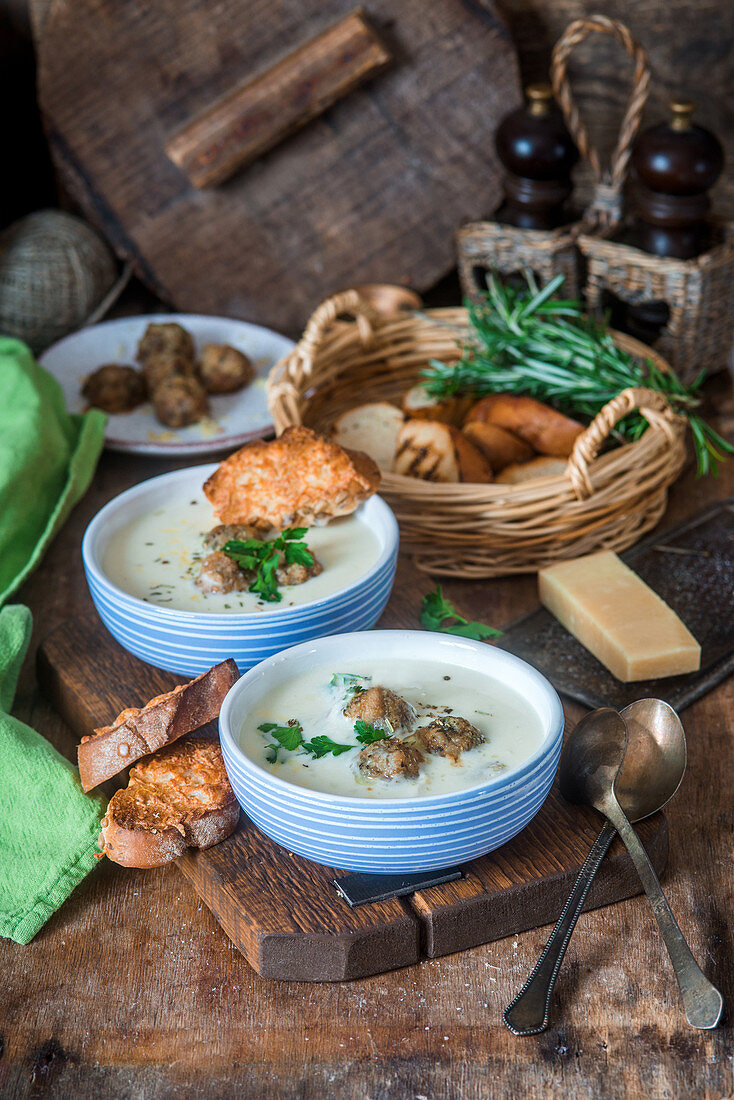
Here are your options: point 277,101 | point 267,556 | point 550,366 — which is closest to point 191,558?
point 267,556

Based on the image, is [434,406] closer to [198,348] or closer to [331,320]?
[331,320]

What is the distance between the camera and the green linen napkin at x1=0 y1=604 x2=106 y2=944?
1.07 meters

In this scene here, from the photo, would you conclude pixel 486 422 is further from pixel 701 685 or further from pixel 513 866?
pixel 513 866

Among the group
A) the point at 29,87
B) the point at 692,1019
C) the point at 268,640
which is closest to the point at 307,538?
the point at 268,640

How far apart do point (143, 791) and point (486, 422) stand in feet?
3.00

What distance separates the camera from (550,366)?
181 cm

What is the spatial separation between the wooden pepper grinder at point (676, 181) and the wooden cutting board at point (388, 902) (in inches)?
46.7

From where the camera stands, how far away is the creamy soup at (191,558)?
49.7 inches

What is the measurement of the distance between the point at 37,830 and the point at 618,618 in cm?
76

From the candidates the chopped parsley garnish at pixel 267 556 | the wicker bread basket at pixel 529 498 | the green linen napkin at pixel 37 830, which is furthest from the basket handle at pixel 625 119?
the green linen napkin at pixel 37 830

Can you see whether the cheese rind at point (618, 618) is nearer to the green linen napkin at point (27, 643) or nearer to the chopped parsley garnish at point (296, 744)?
the chopped parsley garnish at point (296, 744)

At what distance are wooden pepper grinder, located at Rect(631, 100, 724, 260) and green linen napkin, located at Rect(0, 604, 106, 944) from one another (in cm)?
Answer: 139

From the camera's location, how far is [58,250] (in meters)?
2.22

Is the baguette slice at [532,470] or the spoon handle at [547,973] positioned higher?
the spoon handle at [547,973]
